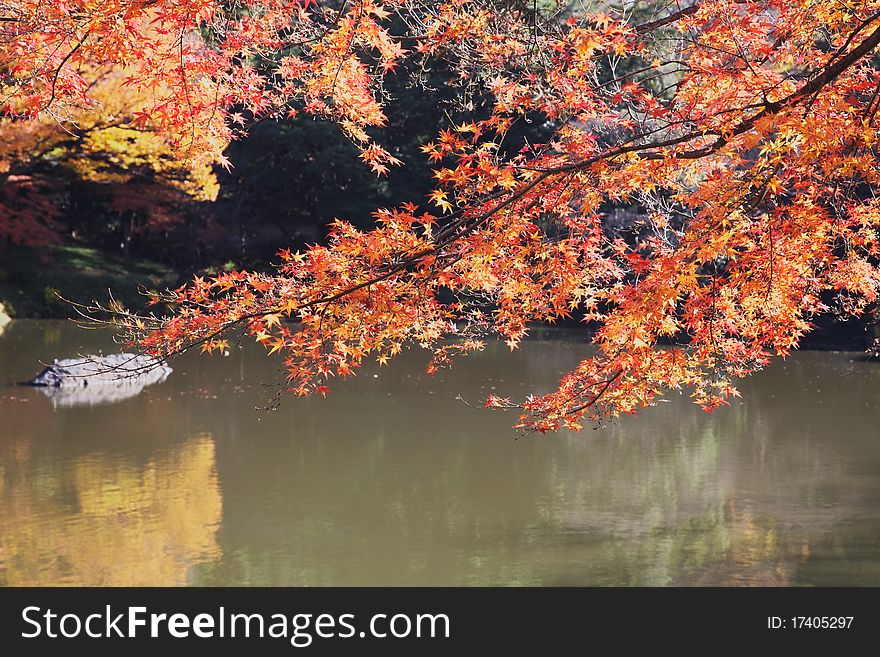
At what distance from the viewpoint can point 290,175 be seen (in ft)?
66.0

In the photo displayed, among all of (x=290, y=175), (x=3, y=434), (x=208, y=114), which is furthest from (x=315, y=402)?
(x=290, y=175)

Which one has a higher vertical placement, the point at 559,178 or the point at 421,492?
the point at 559,178

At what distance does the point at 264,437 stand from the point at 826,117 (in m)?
5.23

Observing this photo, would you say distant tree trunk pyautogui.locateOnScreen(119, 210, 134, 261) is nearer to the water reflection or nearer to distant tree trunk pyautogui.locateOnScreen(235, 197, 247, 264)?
distant tree trunk pyautogui.locateOnScreen(235, 197, 247, 264)

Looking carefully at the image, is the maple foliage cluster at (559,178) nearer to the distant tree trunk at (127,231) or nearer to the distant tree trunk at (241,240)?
the distant tree trunk at (127,231)

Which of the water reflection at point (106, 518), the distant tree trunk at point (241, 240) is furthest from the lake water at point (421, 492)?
the distant tree trunk at point (241, 240)

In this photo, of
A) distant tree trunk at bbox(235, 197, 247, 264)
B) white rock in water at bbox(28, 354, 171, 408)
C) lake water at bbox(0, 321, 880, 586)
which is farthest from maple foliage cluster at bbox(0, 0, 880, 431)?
distant tree trunk at bbox(235, 197, 247, 264)

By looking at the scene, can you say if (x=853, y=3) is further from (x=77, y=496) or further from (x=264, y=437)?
(x=264, y=437)

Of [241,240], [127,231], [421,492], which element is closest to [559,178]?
[421,492]

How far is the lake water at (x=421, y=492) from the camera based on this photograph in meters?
4.81

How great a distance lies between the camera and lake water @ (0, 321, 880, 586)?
4.81 meters

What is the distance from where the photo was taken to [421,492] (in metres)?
6.16

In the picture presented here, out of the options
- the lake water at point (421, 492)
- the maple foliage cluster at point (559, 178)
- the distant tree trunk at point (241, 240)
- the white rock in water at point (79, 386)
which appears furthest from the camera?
the distant tree trunk at point (241, 240)

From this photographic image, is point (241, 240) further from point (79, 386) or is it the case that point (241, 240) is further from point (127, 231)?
point (79, 386)
